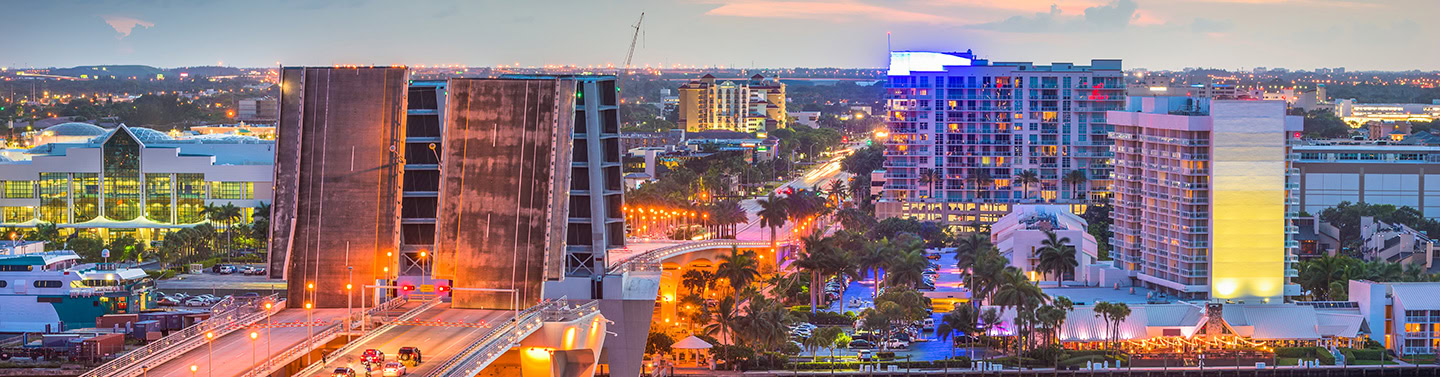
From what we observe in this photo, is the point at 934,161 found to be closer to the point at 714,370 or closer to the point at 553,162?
the point at 714,370

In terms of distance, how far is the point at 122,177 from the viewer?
141m

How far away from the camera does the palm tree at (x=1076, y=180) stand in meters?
162

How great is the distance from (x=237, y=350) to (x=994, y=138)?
11648 centimetres

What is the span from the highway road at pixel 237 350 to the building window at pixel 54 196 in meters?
83.8

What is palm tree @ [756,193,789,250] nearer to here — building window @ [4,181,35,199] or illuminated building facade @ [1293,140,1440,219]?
illuminated building facade @ [1293,140,1440,219]

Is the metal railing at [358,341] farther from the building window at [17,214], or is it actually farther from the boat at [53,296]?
the building window at [17,214]

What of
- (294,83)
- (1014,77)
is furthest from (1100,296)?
(1014,77)

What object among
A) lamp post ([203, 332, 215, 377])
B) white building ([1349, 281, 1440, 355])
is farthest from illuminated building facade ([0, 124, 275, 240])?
lamp post ([203, 332, 215, 377])

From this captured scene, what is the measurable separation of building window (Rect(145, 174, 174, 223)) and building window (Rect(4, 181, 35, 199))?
898 cm

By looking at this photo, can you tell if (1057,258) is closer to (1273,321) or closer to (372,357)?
(1273,321)

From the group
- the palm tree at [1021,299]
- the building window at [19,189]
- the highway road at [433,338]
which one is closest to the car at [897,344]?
the palm tree at [1021,299]

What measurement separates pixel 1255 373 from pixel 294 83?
46.6 meters

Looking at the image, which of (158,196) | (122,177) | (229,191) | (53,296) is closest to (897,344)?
(53,296)

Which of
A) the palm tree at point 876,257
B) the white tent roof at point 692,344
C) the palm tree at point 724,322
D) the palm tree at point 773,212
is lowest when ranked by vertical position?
the white tent roof at point 692,344
